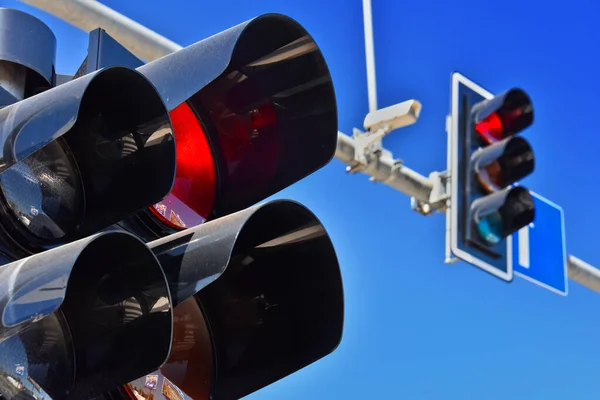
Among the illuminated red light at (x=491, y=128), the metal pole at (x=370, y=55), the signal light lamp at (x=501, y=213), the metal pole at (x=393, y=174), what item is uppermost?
the metal pole at (x=370, y=55)

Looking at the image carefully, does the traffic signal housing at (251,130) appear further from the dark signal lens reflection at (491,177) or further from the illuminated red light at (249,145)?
the dark signal lens reflection at (491,177)

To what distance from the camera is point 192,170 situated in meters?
2.91

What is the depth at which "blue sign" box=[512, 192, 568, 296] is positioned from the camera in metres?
5.20

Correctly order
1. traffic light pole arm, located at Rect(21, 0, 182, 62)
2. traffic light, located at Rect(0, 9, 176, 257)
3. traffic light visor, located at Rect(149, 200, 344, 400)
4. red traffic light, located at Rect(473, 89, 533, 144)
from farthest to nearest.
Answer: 1. red traffic light, located at Rect(473, 89, 533, 144)
2. traffic light pole arm, located at Rect(21, 0, 182, 62)
3. traffic light visor, located at Rect(149, 200, 344, 400)
4. traffic light, located at Rect(0, 9, 176, 257)

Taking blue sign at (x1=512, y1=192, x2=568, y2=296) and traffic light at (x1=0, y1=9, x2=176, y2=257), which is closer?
traffic light at (x1=0, y1=9, x2=176, y2=257)

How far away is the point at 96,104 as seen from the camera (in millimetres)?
2436

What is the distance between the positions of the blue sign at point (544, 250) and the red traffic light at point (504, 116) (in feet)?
1.90

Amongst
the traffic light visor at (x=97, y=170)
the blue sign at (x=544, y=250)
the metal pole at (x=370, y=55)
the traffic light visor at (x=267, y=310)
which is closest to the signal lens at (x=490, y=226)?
the blue sign at (x=544, y=250)

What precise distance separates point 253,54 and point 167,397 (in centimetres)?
84

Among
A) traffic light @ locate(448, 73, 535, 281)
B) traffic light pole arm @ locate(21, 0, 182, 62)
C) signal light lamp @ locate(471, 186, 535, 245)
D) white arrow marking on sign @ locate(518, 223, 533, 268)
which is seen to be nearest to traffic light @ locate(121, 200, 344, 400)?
traffic light pole arm @ locate(21, 0, 182, 62)

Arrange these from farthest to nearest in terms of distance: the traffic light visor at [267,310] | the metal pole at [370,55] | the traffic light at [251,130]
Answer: the metal pole at [370,55]
the traffic light at [251,130]
the traffic light visor at [267,310]

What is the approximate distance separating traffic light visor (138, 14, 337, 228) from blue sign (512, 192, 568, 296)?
93.6 inches

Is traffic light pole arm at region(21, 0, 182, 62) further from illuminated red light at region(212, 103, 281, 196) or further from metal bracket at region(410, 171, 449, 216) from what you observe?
metal bracket at region(410, 171, 449, 216)

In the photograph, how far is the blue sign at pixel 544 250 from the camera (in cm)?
520
